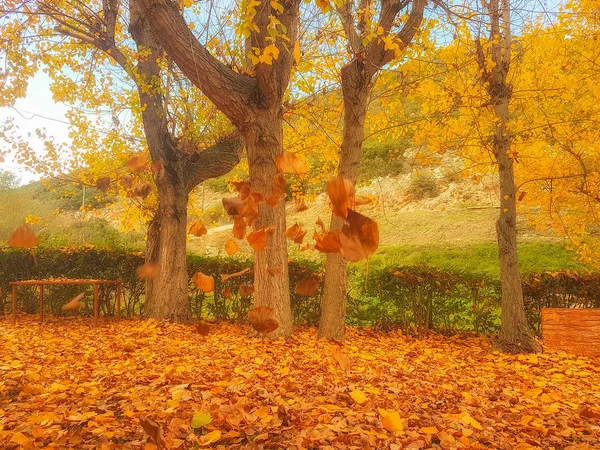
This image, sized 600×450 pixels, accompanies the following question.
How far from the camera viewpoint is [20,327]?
802 cm

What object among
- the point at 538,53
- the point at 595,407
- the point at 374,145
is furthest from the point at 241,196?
the point at 374,145

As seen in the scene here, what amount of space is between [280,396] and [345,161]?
12.5 feet

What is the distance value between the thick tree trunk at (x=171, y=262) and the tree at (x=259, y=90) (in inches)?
91.7

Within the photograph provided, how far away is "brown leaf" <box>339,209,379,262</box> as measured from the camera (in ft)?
5.14

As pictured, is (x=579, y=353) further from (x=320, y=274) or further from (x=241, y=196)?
(x=241, y=196)

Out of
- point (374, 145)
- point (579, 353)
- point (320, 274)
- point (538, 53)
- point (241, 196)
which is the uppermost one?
point (374, 145)

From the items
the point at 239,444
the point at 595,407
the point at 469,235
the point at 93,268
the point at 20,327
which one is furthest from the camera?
the point at 469,235

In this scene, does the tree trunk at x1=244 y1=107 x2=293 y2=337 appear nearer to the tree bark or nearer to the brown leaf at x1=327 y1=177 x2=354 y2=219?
the tree bark

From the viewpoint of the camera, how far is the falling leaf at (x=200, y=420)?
9.12ft

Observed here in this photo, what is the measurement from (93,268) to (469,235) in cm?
1451

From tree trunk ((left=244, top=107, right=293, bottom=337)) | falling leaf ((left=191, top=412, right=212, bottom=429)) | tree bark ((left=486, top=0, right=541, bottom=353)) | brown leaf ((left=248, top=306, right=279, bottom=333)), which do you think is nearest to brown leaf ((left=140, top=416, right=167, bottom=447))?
falling leaf ((left=191, top=412, right=212, bottom=429))

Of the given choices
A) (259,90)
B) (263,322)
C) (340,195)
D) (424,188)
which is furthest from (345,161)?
(424,188)

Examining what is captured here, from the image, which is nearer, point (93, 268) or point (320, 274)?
point (320, 274)

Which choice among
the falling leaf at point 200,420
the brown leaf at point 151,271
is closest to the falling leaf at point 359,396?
the falling leaf at point 200,420
